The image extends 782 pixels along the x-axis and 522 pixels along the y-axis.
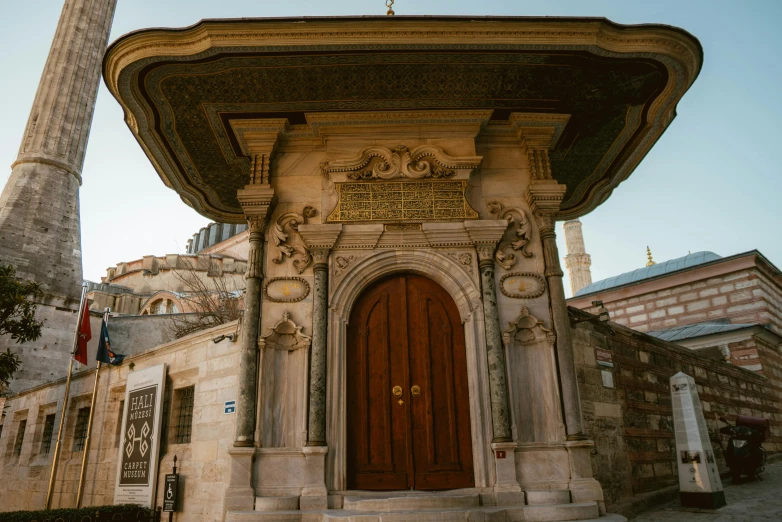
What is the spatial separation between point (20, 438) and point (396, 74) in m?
16.3

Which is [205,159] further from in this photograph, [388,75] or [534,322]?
[534,322]

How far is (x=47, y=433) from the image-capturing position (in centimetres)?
1430

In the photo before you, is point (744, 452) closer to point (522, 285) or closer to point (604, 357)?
point (604, 357)

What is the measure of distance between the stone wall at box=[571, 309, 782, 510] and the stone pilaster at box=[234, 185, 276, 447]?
13.4 feet

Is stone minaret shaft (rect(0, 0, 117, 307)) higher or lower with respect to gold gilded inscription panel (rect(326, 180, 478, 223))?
higher

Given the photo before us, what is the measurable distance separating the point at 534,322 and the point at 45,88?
25.0 m

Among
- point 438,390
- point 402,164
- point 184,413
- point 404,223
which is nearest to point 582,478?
point 438,390

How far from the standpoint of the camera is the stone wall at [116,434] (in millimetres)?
7480

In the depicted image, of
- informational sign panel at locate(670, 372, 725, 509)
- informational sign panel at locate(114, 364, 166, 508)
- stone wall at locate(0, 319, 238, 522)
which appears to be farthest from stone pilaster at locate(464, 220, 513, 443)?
informational sign panel at locate(114, 364, 166, 508)

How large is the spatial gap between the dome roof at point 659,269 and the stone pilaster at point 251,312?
14.1 metres

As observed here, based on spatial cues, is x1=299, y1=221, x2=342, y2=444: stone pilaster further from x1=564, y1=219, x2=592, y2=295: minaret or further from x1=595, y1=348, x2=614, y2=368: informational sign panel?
x1=564, y1=219, x2=592, y2=295: minaret

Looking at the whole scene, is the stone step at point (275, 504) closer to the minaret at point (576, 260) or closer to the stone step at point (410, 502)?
the stone step at point (410, 502)

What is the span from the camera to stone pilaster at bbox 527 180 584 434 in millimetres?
5641

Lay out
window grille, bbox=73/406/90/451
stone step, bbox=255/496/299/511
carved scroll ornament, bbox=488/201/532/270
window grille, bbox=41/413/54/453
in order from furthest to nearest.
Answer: window grille, bbox=41/413/54/453 < window grille, bbox=73/406/90/451 < carved scroll ornament, bbox=488/201/532/270 < stone step, bbox=255/496/299/511
